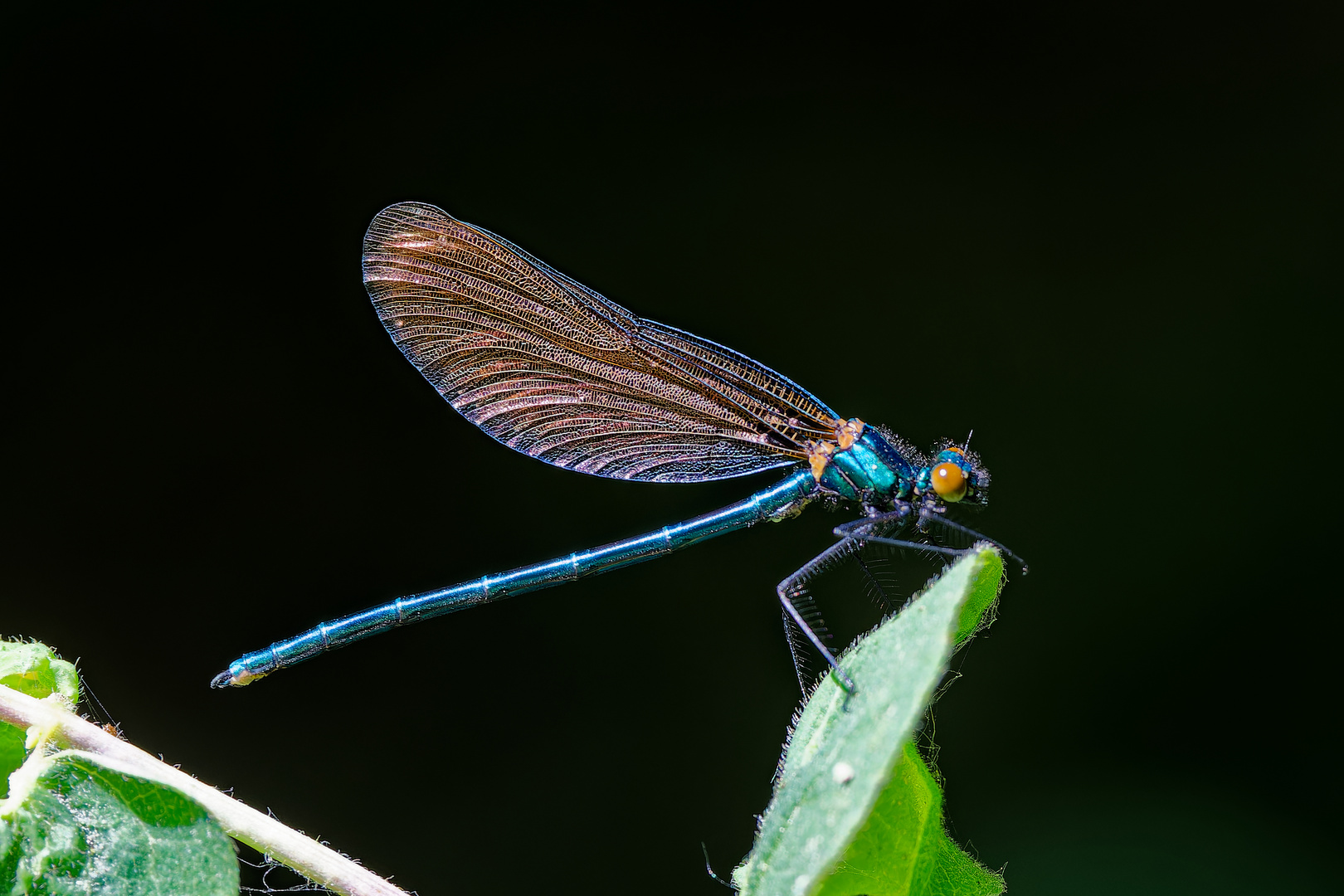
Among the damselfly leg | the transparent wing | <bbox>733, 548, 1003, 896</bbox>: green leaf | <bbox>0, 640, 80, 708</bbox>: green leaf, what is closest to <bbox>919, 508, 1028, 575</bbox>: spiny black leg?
the damselfly leg

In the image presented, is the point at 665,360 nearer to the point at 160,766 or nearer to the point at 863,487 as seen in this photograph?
the point at 863,487

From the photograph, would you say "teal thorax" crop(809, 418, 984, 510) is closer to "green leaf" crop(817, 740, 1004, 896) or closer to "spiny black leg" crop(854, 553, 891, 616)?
"spiny black leg" crop(854, 553, 891, 616)

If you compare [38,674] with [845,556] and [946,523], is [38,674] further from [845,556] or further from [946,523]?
[946,523]

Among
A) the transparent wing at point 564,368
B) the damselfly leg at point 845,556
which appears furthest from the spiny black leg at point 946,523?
the transparent wing at point 564,368

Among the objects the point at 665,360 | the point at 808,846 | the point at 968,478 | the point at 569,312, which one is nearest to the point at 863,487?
the point at 968,478

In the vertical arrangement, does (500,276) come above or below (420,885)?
above

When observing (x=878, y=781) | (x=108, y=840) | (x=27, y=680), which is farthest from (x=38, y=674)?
(x=878, y=781)
